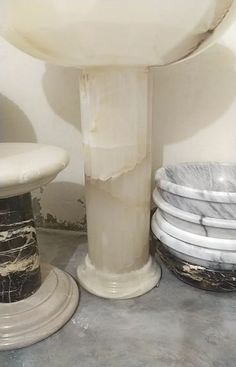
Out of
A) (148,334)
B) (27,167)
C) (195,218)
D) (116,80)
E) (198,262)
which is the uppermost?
(116,80)

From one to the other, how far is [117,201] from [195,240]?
192mm

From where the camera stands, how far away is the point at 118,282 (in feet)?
2.70

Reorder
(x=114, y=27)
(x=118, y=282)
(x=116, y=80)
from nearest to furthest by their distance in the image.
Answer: (x=114, y=27) < (x=116, y=80) < (x=118, y=282)

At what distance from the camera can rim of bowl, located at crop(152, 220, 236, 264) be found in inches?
28.7

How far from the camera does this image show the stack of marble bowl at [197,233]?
0.72 meters

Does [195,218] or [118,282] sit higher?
[195,218]

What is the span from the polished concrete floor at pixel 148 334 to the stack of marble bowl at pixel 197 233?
5 cm

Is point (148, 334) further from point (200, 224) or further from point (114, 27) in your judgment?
point (114, 27)

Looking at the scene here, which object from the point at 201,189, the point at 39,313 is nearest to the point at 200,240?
the point at 201,189

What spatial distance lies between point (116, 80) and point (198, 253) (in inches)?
16.1

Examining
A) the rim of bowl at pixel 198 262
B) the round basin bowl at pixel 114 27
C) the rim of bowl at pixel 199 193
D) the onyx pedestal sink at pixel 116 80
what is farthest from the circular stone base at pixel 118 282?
the round basin bowl at pixel 114 27

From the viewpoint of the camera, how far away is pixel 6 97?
3.52ft

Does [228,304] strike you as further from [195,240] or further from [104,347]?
[104,347]

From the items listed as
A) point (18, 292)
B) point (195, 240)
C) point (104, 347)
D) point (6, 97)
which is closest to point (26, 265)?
point (18, 292)
